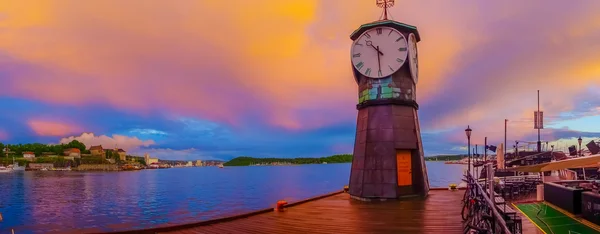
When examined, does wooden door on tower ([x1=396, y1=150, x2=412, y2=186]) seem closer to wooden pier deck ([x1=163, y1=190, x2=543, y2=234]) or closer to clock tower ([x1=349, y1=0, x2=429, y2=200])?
clock tower ([x1=349, y1=0, x2=429, y2=200])

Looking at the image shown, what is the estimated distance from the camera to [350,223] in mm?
11664

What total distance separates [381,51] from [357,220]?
8456 mm

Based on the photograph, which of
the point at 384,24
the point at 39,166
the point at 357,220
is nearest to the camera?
the point at 357,220

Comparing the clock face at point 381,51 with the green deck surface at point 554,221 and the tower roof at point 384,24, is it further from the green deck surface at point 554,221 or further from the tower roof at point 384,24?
the green deck surface at point 554,221

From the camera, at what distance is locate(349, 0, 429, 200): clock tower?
17.1 meters

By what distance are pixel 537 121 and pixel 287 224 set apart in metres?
49.5

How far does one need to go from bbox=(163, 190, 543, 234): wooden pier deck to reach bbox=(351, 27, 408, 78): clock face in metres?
5.78

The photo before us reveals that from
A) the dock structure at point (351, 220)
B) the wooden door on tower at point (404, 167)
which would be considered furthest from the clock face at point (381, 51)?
the dock structure at point (351, 220)

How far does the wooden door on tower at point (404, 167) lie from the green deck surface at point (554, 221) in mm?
4413

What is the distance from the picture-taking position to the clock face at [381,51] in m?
17.5

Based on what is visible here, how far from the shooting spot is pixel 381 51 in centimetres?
1770

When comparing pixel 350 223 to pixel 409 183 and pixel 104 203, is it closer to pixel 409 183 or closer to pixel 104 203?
pixel 409 183

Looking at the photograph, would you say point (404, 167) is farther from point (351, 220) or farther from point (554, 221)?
point (554, 221)

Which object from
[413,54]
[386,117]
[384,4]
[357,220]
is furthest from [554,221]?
[384,4]
